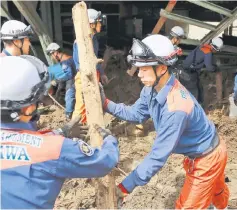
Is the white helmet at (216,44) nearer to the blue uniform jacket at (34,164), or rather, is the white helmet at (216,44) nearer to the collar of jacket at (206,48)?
the collar of jacket at (206,48)

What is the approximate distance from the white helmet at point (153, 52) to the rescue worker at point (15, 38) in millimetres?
2267

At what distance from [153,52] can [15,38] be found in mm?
2439

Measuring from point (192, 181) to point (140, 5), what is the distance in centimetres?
901

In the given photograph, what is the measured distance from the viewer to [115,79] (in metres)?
8.87

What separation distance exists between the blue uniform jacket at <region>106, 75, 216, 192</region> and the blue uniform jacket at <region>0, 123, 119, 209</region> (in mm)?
864

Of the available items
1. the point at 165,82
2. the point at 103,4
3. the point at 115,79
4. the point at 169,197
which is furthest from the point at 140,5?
the point at 165,82

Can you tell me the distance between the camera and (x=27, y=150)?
198 centimetres

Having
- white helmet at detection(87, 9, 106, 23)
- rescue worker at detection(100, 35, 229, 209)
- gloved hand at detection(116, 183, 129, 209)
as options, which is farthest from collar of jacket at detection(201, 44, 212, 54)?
gloved hand at detection(116, 183, 129, 209)

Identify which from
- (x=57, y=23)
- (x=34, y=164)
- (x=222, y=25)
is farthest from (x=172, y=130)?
(x=57, y=23)

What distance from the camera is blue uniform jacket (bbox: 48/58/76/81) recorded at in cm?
656

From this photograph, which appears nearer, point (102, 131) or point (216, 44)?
point (102, 131)

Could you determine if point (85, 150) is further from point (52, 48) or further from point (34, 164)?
point (52, 48)

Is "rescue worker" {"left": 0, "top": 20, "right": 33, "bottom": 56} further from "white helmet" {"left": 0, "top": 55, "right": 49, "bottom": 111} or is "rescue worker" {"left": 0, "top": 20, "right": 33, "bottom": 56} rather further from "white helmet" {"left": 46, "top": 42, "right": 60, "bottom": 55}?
"white helmet" {"left": 0, "top": 55, "right": 49, "bottom": 111}

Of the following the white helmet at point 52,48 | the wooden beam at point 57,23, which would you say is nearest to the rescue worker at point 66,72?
the white helmet at point 52,48
